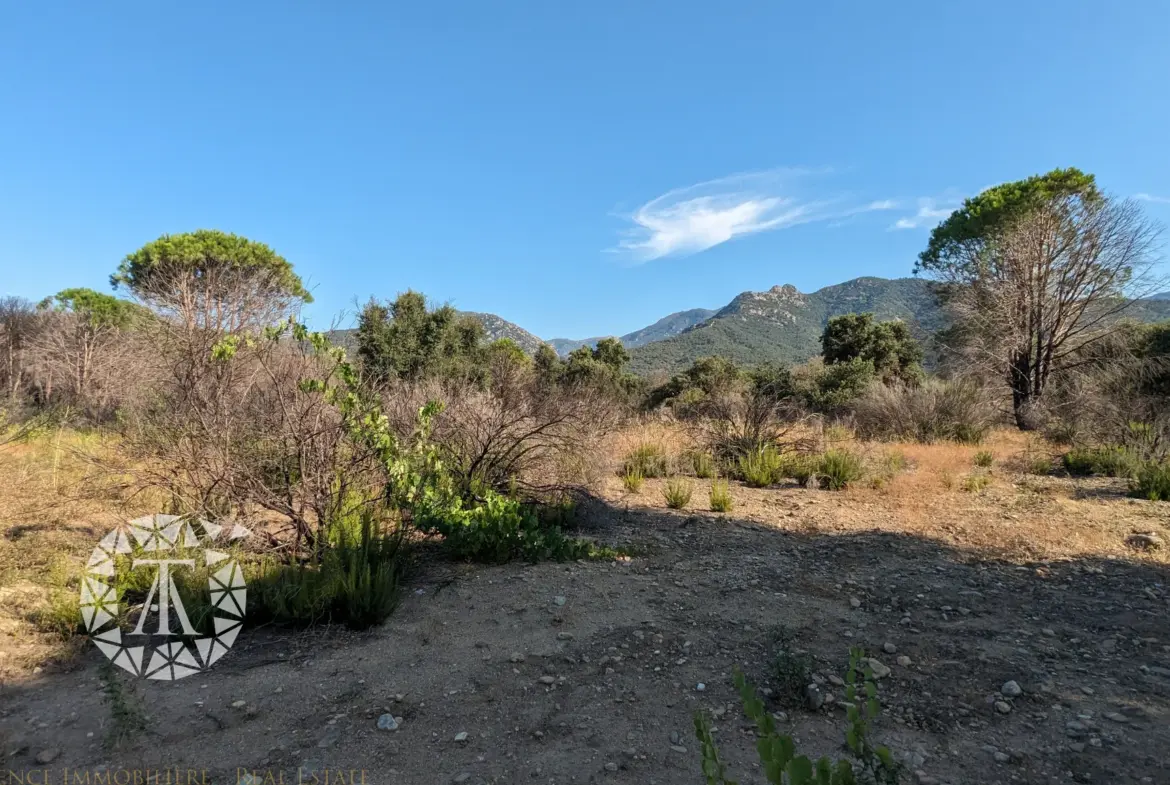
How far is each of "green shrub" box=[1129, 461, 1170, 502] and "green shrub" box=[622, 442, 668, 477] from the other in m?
5.78

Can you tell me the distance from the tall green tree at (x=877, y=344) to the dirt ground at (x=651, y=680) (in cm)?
1951

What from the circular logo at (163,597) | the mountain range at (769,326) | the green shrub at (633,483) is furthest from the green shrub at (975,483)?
the mountain range at (769,326)

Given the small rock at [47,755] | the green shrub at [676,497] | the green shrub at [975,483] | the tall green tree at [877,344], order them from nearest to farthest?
the small rock at [47,755] < the green shrub at [676,497] < the green shrub at [975,483] < the tall green tree at [877,344]

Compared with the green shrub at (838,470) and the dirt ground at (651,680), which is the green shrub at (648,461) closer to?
the green shrub at (838,470)

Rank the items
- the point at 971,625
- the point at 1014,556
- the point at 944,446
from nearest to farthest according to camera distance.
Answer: the point at 971,625 < the point at 1014,556 < the point at 944,446

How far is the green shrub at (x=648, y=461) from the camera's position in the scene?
353 inches

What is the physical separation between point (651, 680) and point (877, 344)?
23.6 meters

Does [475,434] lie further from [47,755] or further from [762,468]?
[762,468]

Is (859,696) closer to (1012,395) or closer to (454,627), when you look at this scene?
(454,627)

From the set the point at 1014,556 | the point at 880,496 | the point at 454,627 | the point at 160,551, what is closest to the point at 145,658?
the point at 160,551

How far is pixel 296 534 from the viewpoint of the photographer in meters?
4.06

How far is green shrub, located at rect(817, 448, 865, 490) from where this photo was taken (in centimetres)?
797

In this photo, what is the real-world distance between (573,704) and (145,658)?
2164 millimetres

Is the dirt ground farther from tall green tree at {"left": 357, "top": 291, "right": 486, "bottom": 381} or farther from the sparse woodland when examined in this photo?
tall green tree at {"left": 357, "top": 291, "right": 486, "bottom": 381}
